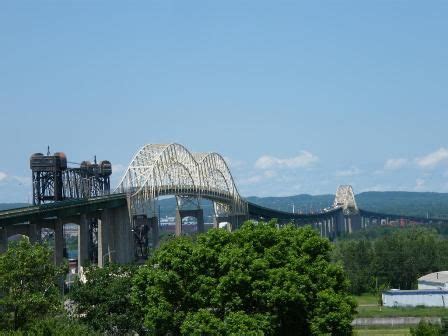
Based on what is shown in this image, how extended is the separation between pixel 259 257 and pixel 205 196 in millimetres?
133806

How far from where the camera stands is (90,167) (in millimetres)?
173625

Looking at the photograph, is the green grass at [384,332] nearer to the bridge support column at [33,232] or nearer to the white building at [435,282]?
the white building at [435,282]

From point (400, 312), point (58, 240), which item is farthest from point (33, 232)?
point (400, 312)

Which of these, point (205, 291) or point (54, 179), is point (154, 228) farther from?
point (205, 291)

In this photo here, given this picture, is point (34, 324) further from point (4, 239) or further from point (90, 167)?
point (90, 167)

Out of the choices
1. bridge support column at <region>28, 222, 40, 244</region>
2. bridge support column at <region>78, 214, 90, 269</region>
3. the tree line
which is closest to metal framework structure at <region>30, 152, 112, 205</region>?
bridge support column at <region>78, 214, 90, 269</region>

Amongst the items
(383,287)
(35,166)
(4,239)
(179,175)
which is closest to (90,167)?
(179,175)

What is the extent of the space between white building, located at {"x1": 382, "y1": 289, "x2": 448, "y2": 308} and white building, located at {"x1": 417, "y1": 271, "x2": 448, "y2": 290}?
668 centimetres

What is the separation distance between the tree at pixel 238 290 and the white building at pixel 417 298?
50063 millimetres

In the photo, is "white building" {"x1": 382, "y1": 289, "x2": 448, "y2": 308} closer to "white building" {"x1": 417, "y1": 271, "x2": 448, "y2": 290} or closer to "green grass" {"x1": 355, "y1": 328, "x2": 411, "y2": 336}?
"white building" {"x1": 417, "y1": 271, "x2": 448, "y2": 290}

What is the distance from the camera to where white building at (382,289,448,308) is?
10612 centimetres

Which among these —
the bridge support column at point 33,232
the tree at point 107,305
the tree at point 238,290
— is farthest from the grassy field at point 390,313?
the bridge support column at point 33,232

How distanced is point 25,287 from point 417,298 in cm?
6300

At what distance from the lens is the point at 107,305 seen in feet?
190
